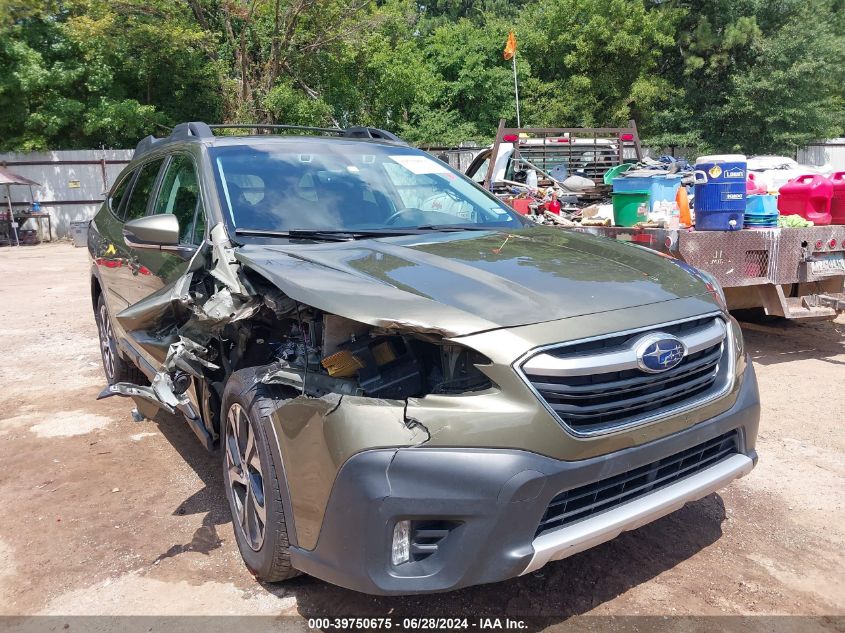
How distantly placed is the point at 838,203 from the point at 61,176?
20.4 metres

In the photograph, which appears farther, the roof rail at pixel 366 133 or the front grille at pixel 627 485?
the roof rail at pixel 366 133

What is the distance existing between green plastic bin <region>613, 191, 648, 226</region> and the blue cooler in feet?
1.75

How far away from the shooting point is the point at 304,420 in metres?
2.34

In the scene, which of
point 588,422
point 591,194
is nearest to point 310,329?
point 588,422

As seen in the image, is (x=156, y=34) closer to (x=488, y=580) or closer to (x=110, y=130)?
(x=110, y=130)

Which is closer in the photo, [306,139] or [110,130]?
[306,139]

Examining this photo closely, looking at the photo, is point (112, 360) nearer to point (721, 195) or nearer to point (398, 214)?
point (398, 214)

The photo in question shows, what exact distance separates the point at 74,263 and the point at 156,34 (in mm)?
7162

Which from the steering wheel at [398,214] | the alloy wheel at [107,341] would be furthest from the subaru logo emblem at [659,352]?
the alloy wheel at [107,341]

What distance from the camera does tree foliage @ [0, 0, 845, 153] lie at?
765 inches

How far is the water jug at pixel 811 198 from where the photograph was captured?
5926 mm

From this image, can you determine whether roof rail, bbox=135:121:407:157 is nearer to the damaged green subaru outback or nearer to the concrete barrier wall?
the damaged green subaru outback

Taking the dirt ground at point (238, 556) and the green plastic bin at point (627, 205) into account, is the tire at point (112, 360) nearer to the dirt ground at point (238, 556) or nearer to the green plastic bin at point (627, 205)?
the dirt ground at point (238, 556)

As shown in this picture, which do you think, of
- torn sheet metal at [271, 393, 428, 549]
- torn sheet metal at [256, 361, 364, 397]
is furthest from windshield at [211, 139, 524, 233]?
torn sheet metal at [271, 393, 428, 549]
